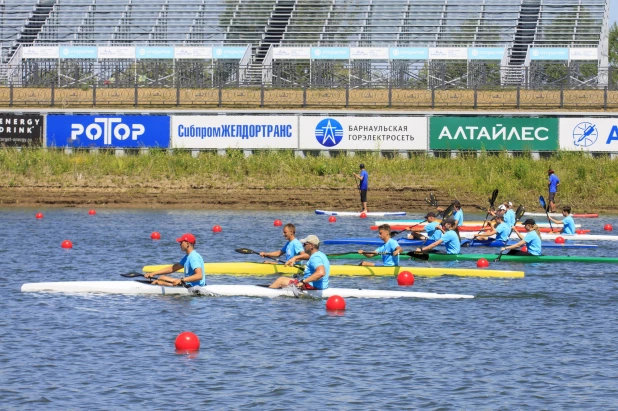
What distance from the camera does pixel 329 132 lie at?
39.1 metres

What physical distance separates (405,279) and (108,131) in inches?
824

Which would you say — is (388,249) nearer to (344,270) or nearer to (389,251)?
(389,251)

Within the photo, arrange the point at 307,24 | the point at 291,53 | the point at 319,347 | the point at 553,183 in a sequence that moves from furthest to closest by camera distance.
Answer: the point at 307,24 < the point at 291,53 < the point at 553,183 < the point at 319,347

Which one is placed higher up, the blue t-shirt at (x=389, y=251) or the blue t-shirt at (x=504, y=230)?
the blue t-shirt at (x=504, y=230)

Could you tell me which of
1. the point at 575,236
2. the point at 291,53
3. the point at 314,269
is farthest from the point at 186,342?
the point at 291,53

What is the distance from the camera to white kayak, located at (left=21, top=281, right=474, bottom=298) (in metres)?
19.4

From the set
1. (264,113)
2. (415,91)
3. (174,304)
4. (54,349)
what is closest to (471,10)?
(415,91)

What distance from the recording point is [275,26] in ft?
184

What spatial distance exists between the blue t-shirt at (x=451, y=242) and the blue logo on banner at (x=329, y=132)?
49.6ft

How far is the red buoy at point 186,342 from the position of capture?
15352 millimetres

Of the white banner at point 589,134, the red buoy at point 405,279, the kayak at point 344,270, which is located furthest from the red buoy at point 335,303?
the white banner at point 589,134

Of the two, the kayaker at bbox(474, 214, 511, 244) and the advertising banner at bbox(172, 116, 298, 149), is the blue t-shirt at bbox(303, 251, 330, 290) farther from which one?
the advertising banner at bbox(172, 116, 298, 149)

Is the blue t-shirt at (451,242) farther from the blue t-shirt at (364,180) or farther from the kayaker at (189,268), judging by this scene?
the blue t-shirt at (364,180)

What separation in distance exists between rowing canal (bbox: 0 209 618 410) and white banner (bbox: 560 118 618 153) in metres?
15.5
